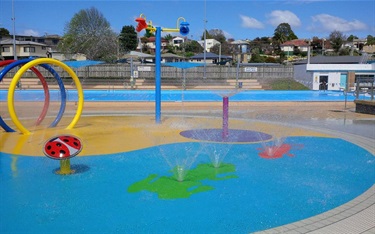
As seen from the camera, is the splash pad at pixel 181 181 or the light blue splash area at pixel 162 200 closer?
the light blue splash area at pixel 162 200

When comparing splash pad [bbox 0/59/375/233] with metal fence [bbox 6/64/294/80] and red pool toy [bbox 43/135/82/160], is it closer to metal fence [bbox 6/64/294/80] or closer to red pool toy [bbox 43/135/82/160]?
red pool toy [bbox 43/135/82/160]

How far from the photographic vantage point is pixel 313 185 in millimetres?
6230

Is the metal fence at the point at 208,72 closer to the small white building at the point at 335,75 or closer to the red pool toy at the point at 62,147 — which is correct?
the small white building at the point at 335,75

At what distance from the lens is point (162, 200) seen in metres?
5.42

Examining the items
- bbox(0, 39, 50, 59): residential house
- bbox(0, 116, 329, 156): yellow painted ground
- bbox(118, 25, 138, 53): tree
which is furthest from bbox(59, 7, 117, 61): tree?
bbox(0, 116, 329, 156): yellow painted ground

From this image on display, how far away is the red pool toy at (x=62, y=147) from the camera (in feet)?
21.1

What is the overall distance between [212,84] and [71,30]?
32624 mm

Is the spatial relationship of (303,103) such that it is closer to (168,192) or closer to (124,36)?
A: (168,192)

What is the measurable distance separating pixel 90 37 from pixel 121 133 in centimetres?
4825

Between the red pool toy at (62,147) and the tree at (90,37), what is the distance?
47242 millimetres

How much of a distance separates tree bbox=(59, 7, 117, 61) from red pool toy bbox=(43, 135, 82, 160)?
4724 centimetres

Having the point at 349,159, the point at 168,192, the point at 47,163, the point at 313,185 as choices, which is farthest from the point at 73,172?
the point at 349,159

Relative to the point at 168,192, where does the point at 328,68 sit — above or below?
above

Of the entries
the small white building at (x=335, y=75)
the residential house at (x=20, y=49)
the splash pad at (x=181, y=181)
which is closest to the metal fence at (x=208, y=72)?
the small white building at (x=335, y=75)
